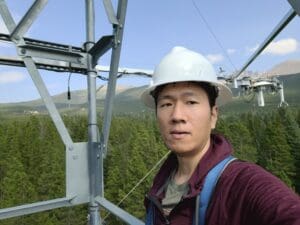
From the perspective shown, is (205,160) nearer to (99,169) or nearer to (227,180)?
(227,180)

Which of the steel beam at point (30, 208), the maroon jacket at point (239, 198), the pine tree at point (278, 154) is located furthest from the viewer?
the pine tree at point (278, 154)

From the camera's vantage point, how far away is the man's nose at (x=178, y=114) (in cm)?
138

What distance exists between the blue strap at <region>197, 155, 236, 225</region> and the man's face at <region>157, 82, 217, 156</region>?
17 cm

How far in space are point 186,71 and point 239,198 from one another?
561mm

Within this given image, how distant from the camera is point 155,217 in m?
1.47

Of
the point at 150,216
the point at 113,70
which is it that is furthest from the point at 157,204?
the point at 113,70

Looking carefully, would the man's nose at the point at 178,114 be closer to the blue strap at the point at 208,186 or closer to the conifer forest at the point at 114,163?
the blue strap at the point at 208,186

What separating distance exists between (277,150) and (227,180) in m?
36.3

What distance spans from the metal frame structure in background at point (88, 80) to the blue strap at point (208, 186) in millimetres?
1800

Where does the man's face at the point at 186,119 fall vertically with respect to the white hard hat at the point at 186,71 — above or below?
below

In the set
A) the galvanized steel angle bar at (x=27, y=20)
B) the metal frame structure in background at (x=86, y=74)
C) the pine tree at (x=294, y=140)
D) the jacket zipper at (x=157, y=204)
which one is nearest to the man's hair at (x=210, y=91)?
the jacket zipper at (x=157, y=204)

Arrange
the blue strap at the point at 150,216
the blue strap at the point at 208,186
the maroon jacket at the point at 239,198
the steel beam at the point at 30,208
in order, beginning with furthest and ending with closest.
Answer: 1. the steel beam at the point at 30,208
2. the blue strap at the point at 150,216
3. the blue strap at the point at 208,186
4. the maroon jacket at the point at 239,198

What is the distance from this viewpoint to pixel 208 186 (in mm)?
1203

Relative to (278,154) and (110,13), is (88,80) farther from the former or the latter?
(278,154)
